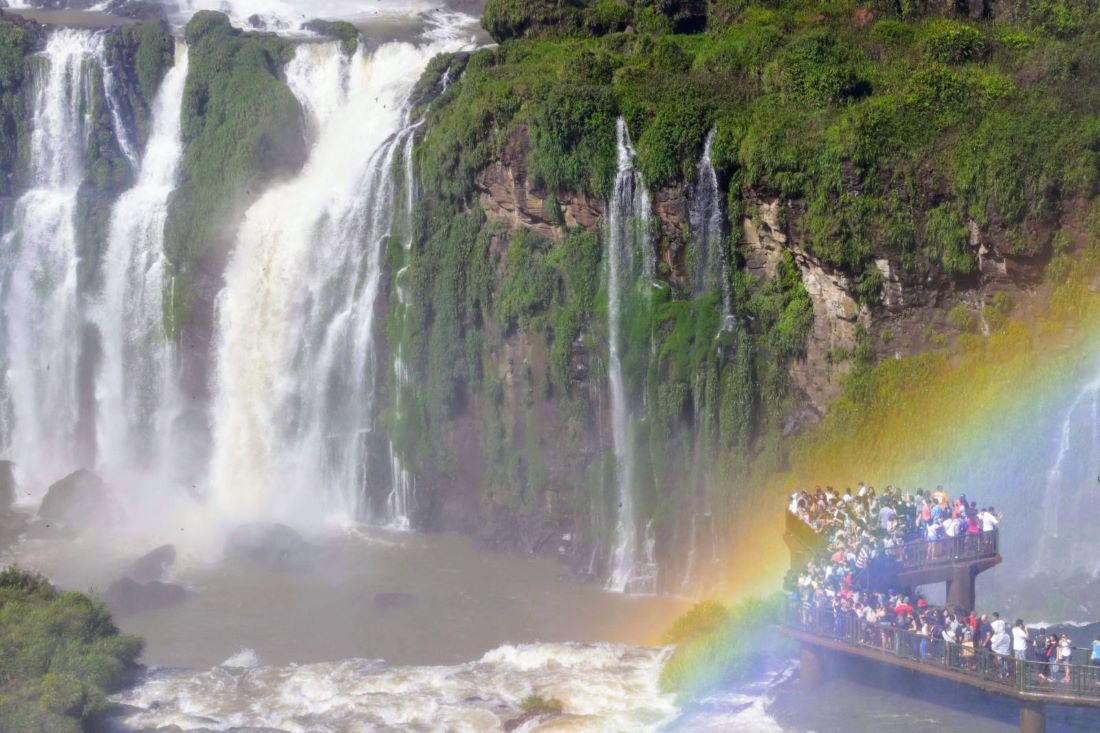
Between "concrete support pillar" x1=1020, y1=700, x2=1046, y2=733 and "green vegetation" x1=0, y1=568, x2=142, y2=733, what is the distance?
1911 cm

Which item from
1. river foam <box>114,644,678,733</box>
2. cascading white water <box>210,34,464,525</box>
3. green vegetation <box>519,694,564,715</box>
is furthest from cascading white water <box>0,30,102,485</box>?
green vegetation <box>519,694,564,715</box>

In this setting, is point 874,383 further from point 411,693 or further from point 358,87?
point 358,87

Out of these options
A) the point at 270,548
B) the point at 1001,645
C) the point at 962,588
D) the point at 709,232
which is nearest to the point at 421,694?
the point at 270,548

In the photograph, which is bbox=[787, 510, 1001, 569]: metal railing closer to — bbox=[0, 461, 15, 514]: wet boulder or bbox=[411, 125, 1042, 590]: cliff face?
bbox=[411, 125, 1042, 590]: cliff face

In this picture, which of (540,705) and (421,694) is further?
(421,694)

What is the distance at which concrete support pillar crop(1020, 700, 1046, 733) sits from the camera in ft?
97.5

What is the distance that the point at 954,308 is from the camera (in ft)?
132

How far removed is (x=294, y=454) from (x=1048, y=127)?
26.4 meters

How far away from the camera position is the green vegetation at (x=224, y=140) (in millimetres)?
54406

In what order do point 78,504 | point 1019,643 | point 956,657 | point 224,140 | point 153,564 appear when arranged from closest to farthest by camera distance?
point 1019,643 < point 956,657 < point 153,564 < point 78,504 < point 224,140

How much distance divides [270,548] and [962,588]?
22.0 meters

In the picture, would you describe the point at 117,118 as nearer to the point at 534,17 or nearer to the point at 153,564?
the point at 534,17

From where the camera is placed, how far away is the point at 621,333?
44844mm

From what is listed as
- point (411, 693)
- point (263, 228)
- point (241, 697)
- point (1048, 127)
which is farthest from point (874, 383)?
point (263, 228)
